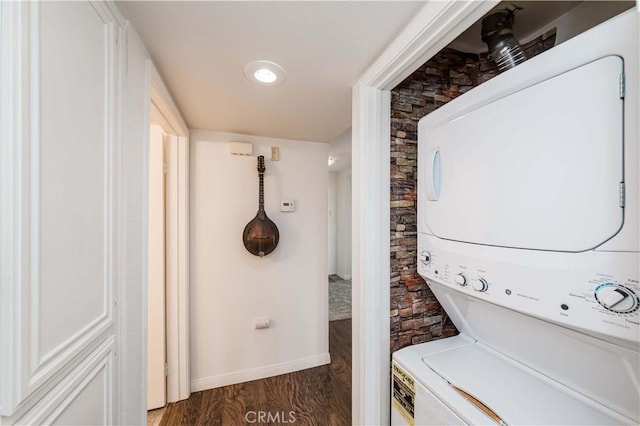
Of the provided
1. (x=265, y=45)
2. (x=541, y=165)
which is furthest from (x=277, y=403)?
(x=265, y=45)

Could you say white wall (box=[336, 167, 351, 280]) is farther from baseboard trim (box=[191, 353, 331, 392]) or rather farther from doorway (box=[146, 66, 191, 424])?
doorway (box=[146, 66, 191, 424])

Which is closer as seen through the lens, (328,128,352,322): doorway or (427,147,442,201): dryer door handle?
(427,147,442,201): dryer door handle

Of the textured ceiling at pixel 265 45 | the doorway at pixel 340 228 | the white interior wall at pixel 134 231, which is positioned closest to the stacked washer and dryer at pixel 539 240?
the textured ceiling at pixel 265 45

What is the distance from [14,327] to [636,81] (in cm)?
131

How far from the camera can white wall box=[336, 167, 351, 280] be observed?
5.17 meters

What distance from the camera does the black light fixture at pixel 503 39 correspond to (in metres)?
0.95

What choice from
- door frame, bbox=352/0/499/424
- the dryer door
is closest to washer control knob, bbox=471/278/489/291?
the dryer door

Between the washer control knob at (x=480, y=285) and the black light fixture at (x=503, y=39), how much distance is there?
0.83m

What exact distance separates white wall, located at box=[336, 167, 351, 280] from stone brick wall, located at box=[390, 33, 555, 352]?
145 inches

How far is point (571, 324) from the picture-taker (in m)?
0.63

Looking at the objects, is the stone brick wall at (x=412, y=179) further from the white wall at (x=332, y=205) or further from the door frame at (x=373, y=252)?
the white wall at (x=332, y=205)

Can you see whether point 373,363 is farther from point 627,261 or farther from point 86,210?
point 86,210

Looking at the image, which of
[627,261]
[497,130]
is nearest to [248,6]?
[497,130]

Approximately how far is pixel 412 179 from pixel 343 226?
4.05 m
